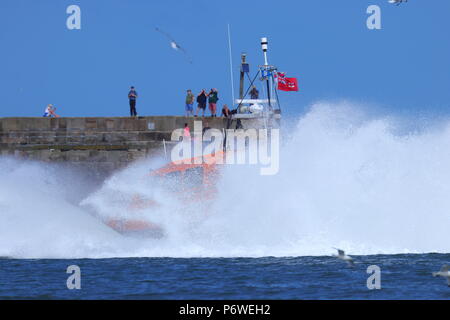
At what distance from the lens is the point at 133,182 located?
32406 mm

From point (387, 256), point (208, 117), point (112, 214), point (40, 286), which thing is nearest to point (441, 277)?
point (387, 256)

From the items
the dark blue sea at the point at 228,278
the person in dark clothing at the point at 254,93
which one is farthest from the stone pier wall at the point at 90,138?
the dark blue sea at the point at 228,278

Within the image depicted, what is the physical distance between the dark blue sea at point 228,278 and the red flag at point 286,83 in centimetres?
1172

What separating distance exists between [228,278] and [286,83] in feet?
51.3

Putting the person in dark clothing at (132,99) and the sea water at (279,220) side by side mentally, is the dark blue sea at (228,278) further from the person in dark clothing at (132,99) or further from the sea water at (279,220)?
the person in dark clothing at (132,99)

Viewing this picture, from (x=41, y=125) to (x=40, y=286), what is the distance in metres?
16.8

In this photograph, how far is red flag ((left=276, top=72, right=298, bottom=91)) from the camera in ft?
121

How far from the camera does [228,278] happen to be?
73.8ft

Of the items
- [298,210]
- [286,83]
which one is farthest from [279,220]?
[286,83]

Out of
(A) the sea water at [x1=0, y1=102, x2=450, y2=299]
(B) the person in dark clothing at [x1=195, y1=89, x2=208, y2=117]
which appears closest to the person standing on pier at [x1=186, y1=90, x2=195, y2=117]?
A: (B) the person in dark clothing at [x1=195, y1=89, x2=208, y2=117]

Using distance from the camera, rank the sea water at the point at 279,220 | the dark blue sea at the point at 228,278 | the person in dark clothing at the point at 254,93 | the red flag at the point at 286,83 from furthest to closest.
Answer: the person in dark clothing at the point at 254,93
the red flag at the point at 286,83
the sea water at the point at 279,220
the dark blue sea at the point at 228,278

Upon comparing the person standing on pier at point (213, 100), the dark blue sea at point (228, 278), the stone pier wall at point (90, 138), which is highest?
the person standing on pier at point (213, 100)

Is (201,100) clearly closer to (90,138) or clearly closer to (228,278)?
(90,138)

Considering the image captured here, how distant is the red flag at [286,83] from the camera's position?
36906mm
